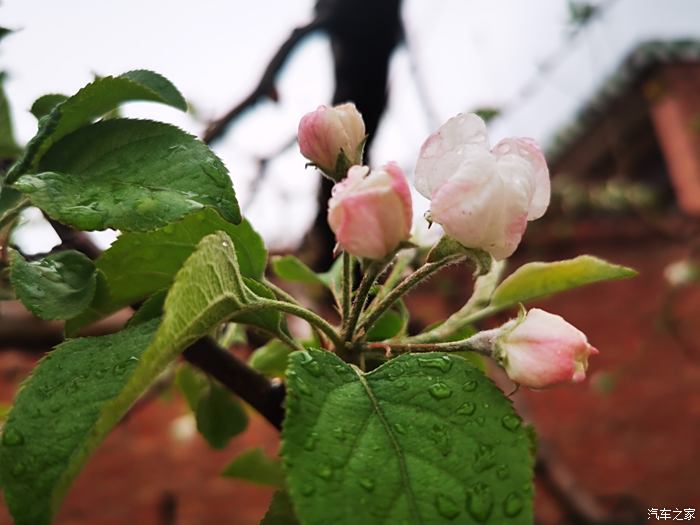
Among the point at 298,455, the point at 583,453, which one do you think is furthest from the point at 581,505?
the point at 583,453

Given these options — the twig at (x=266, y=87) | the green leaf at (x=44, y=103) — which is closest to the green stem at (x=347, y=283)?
the green leaf at (x=44, y=103)

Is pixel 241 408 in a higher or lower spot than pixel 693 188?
higher

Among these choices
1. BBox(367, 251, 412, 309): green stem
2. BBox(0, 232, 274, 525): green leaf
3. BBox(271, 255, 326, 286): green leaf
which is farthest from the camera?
BBox(271, 255, 326, 286): green leaf

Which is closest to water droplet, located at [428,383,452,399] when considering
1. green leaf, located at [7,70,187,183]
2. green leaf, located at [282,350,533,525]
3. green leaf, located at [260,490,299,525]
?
green leaf, located at [282,350,533,525]

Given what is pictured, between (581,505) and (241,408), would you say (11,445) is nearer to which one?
(241,408)

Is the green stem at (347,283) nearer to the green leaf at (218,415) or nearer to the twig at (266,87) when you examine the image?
the green leaf at (218,415)

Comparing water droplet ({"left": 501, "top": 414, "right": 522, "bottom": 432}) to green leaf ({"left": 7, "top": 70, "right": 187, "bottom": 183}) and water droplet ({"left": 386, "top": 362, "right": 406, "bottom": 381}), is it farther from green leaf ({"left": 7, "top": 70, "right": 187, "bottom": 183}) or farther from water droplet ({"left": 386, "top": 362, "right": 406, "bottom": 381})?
green leaf ({"left": 7, "top": 70, "right": 187, "bottom": 183})
